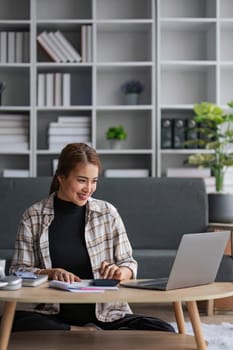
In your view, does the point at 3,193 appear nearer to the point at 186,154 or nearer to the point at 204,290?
the point at 186,154

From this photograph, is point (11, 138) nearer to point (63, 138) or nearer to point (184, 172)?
point (63, 138)

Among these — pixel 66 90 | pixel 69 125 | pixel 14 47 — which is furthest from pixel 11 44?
pixel 69 125

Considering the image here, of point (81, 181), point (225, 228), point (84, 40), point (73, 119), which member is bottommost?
point (225, 228)

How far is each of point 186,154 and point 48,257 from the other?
2.91m

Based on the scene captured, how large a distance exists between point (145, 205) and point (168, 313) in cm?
69

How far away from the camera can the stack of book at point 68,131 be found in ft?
16.2

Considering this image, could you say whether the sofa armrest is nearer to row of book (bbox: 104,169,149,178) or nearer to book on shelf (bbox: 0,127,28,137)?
row of book (bbox: 104,169,149,178)

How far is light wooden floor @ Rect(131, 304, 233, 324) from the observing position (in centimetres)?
362

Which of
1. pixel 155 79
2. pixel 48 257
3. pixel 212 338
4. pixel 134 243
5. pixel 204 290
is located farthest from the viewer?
pixel 155 79

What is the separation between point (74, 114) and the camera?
5176 mm

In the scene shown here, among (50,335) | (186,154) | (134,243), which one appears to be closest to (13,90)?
(186,154)

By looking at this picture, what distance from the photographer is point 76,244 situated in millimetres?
2424

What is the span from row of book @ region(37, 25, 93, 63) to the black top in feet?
8.74

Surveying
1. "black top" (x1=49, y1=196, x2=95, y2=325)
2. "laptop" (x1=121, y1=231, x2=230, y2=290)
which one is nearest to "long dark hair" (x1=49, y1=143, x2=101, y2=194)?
"black top" (x1=49, y1=196, x2=95, y2=325)
